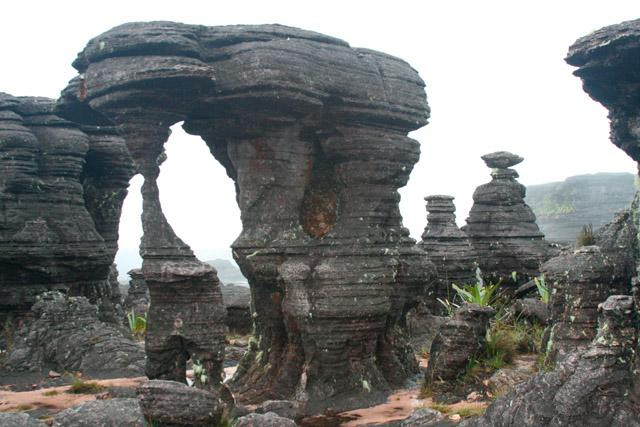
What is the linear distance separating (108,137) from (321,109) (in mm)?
7447

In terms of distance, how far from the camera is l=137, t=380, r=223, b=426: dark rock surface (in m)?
6.65

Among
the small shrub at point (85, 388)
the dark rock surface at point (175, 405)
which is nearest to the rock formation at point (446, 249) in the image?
the small shrub at point (85, 388)

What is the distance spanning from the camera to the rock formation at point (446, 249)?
15.0 metres

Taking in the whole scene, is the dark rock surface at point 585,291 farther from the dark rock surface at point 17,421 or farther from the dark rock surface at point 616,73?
the dark rock surface at point 17,421

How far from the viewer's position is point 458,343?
30.4 feet

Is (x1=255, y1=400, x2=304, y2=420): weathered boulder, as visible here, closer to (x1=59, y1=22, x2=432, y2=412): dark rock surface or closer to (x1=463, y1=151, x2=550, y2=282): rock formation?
(x1=59, y1=22, x2=432, y2=412): dark rock surface

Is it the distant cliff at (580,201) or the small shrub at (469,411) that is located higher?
the distant cliff at (580,201)

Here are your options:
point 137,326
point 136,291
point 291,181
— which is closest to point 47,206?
point 137,326

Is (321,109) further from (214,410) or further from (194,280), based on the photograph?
(214,410)

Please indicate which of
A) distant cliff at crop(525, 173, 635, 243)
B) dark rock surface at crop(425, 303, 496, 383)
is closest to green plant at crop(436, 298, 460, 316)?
dark rock surface at crop(425, 303, 496, 383)

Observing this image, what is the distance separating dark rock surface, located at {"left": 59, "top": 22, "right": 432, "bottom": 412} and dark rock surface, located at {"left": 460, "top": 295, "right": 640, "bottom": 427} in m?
3.00

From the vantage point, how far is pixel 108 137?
50.0ft

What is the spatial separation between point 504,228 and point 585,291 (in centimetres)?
804

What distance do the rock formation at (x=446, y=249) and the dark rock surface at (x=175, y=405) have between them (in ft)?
27.7
